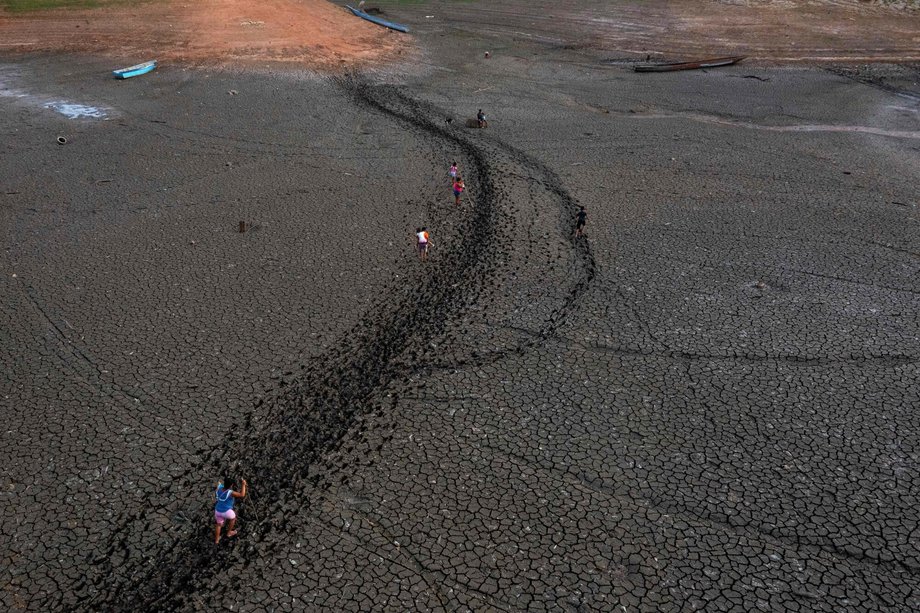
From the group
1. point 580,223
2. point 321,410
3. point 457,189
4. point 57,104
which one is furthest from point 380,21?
point 321,410

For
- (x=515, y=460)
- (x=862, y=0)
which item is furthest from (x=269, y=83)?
(x=862, y=0)

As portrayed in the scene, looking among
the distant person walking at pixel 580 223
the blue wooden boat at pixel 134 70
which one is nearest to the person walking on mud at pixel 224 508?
the distant person walking at pixel 580 223

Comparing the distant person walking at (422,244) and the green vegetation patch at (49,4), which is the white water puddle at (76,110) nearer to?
the distant person walking at (422,244)

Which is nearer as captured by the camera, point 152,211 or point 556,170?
point 152,211

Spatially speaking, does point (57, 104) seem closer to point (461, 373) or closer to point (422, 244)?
point (422, 244)

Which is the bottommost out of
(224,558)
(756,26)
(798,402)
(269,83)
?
(224,558)

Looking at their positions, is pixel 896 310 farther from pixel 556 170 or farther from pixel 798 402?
pixel 556 170

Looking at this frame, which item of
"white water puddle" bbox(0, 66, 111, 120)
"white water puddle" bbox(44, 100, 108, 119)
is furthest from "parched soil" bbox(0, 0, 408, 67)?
"white water puddle" bbox(44, 100, 108, 119)

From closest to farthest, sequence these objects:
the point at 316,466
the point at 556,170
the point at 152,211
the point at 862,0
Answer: the point at 316,466
the point at 152,211
the point at 556,170
the point at 862,0
